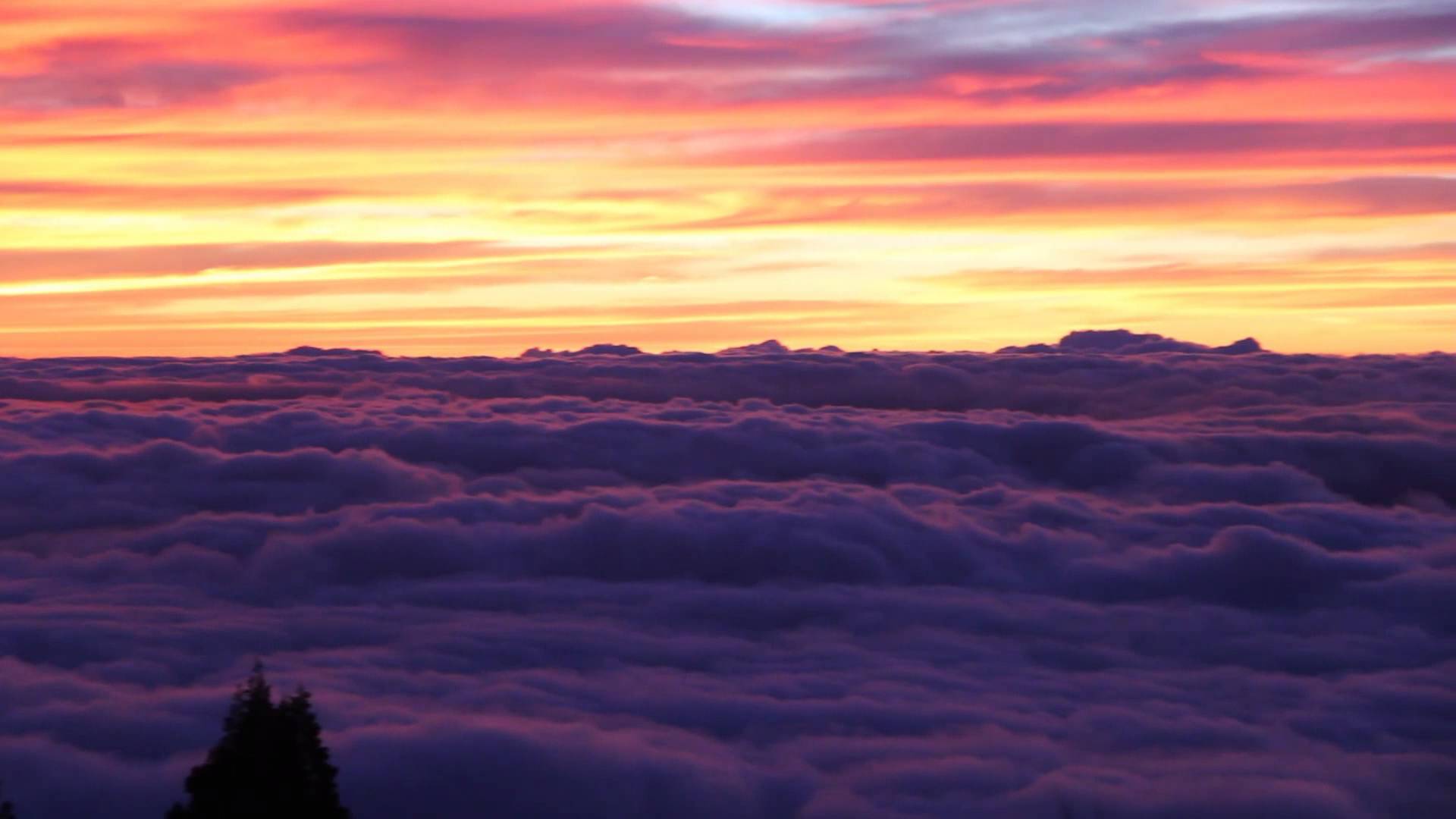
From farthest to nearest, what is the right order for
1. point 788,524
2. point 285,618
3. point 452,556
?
point 788,524 → point 452,556 → point 285,618

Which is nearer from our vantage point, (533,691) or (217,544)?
(533,691)

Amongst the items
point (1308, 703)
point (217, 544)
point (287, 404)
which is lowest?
point (1308, 703)

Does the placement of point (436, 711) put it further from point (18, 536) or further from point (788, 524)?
point (18, 536)

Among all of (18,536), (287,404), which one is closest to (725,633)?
(18,536)

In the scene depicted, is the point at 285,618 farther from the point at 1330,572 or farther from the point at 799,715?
the point at 1330,572

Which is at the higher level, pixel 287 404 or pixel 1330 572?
pixel 287 404

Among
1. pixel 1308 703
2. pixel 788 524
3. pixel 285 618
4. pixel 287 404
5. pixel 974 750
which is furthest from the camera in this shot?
pixel 287 404
